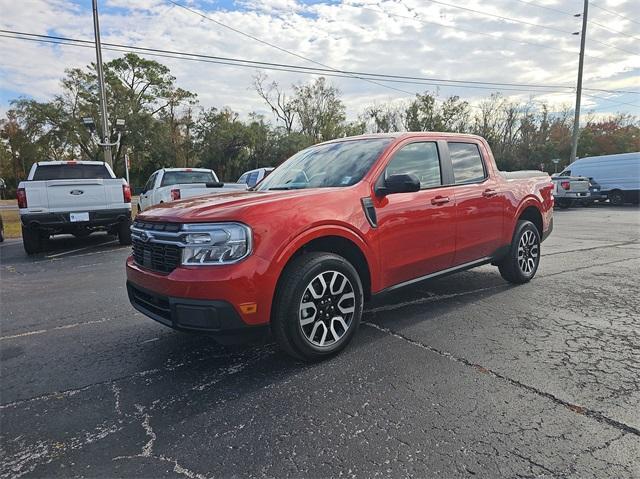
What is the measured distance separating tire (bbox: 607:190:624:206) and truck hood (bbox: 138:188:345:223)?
21.3m

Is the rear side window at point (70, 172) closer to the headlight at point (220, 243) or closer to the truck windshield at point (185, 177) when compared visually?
the truck windshield at point (185, 177)

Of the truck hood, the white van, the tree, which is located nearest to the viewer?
the truck hood

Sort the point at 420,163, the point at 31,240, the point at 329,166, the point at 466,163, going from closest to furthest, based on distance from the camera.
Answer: the point at 329,166 → the point at 420,163 → the point at 466,163 → the point at 31,240

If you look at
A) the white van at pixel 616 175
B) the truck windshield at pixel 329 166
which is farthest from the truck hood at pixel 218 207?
the white van at pixel 616 175

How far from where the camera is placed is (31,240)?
8.66 m

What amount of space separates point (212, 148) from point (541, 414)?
152ft

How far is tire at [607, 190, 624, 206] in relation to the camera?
19656 millimetres

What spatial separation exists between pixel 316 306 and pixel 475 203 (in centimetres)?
235

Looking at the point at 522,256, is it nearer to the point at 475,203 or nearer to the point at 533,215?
the point at 533,215

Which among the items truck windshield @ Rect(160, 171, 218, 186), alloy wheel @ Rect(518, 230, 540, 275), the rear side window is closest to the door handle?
alloy wheel @ Rect(518, 230, 540, 275)

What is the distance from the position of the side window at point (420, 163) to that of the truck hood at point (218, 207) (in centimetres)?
81

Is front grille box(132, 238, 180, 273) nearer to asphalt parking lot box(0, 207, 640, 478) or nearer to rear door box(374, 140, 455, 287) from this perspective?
asphalt parking lot box(0, 207, 640, 478)

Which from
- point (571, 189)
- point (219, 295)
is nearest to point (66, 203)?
point (219, 295)

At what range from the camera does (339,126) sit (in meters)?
53.0
